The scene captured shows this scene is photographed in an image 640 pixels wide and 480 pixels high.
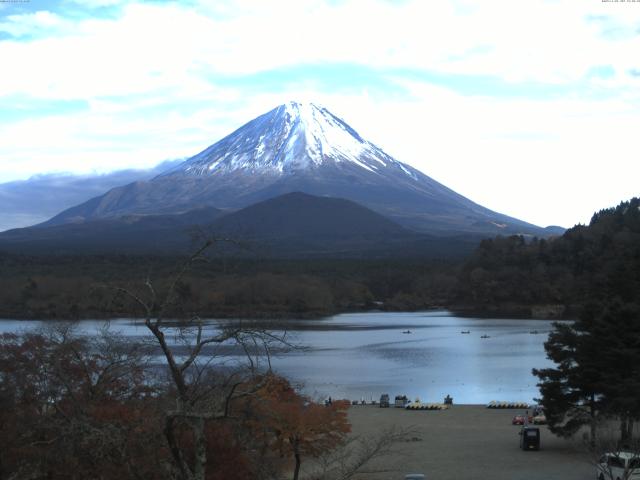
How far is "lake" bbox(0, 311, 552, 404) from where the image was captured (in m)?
25.0

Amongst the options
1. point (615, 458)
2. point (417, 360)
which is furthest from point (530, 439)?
point (417, 360)

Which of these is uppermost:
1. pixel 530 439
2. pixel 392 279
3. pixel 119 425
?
pixel 392 279

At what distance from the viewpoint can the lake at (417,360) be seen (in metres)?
25.0

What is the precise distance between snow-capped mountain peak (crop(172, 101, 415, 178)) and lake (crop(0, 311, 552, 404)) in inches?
3866

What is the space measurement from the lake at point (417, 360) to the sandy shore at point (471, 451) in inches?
84.2

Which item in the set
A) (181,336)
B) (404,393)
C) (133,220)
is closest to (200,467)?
(181,336)

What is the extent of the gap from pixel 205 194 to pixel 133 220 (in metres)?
20.3

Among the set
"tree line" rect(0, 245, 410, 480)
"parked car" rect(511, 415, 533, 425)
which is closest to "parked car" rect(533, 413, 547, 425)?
"parked car" rect(511, 415, 533, 425)

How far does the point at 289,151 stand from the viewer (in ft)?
490

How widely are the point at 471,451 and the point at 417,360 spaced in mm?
18698

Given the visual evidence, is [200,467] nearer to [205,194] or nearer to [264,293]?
[264,293]

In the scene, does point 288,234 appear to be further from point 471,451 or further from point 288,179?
point 471,451

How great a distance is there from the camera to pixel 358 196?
137250 millimetres

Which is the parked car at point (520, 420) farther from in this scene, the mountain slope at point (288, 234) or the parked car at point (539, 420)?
the mountain slope at point (288, 234)
